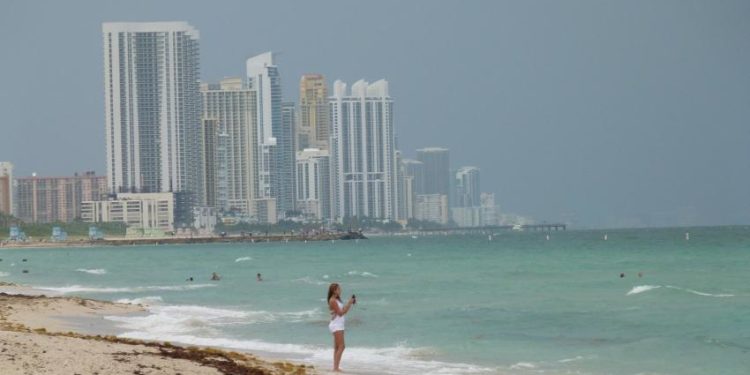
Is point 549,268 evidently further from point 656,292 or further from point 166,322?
point 166,322

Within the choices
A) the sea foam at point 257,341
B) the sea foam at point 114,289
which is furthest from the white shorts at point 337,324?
the sea foam at point 114,289

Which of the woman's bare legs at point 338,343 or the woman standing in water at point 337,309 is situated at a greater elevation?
the woman standing in water at point 337,309

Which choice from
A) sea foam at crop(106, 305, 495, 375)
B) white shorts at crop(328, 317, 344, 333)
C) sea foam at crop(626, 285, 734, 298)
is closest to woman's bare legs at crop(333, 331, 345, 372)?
white shorts at crop(328, 317, 344, 333)

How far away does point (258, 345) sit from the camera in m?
29.6

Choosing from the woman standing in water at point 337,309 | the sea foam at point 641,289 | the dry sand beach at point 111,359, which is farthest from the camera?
the sea foam at point 641,289

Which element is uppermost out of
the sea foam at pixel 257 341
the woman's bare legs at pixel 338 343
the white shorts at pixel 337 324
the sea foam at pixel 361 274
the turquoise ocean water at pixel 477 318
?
the white shorts at pixel 337 324

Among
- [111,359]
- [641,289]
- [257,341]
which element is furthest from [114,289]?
[111,359]

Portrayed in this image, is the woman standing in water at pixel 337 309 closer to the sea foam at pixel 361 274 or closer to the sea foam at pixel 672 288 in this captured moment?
the sea foam at pixel 672 288

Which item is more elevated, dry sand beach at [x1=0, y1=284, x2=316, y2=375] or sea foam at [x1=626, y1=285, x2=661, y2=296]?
dry sand beach at [x1=0, y1=284, x2=316, y2=375]

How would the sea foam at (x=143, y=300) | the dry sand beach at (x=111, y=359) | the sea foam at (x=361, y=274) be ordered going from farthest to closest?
the sea foam at (x=361, y=274) < the sea foam at (x=143, y=300) < the dry sand beach at (x=111, y=359)

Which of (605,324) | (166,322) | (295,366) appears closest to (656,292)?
(605,324)

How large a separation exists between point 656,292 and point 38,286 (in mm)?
31563

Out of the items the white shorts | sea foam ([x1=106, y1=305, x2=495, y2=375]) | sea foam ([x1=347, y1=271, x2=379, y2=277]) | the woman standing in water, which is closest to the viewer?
the woman standing in water

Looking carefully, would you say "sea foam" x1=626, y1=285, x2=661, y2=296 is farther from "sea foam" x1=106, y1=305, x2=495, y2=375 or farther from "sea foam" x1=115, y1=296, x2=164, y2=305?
"sea foam" x1=115, y1=296, x2=164, y2=305
